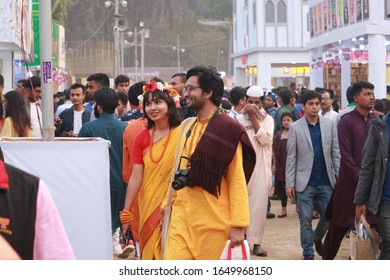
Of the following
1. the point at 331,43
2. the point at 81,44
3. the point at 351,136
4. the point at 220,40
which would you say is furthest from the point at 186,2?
the point at 351,136

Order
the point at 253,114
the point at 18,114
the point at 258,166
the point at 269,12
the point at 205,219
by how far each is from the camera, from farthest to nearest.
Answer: the point at 269,12 → the point at 258,166 → the point at 253,114 → the point at 18,114 → the point at 205,219

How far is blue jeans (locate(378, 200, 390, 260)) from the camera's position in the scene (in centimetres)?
675

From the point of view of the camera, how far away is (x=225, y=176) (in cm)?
584

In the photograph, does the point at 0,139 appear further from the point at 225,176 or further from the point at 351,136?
the point at 351,136

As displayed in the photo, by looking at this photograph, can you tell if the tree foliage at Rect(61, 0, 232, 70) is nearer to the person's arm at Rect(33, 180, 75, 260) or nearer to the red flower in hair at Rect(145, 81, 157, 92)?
the red flower in hair at Rect(145, 81, 157, 92)

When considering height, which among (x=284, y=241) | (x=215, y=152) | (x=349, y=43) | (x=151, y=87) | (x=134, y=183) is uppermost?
(x=349, y=43)

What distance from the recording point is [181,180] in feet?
18.9

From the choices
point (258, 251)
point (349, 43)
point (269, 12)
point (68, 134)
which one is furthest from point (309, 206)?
point (269, 12)

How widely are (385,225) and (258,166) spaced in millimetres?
2954

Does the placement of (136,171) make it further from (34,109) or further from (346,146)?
(34,109)

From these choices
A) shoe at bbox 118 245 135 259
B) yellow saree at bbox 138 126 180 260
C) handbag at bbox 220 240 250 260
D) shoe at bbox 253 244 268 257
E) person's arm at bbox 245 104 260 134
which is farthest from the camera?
shoe at bbox 253 244 268 257

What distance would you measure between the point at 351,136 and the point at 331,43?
1980 cm

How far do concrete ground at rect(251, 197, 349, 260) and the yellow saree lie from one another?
130 inches

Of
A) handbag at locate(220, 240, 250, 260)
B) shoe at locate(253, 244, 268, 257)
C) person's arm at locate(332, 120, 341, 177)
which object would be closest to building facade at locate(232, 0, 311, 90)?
shoe at locate(253, 244, 268, 257)
